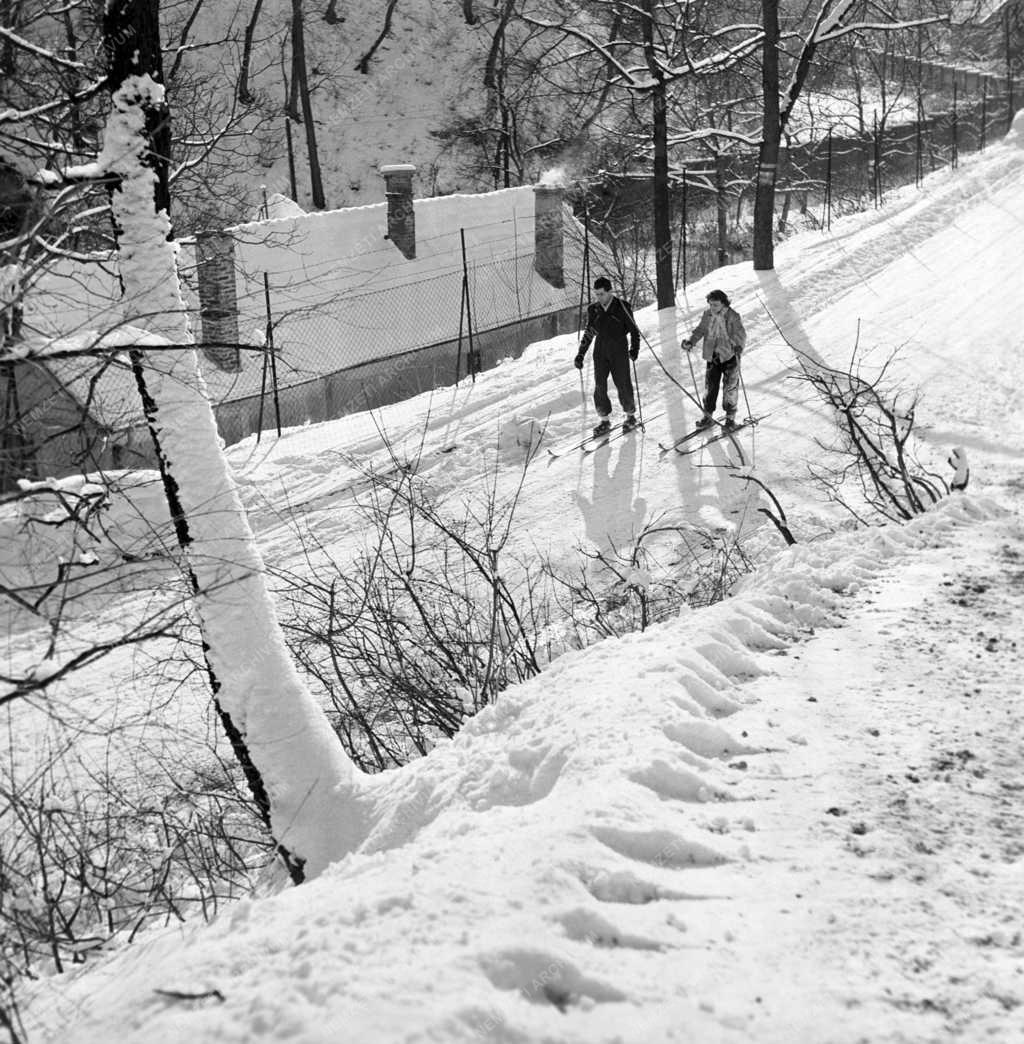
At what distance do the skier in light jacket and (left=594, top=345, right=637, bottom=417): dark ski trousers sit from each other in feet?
2.29

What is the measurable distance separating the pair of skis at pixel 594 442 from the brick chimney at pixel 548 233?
33.6ft

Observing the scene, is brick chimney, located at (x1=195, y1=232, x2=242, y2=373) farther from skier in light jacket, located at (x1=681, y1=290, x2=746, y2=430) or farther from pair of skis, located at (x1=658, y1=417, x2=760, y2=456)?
skier in light jacket, located at (x1=681, y1=290, x2=746, y2=430)

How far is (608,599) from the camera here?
7816mm

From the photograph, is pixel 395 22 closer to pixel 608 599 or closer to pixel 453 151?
pixel 453 151

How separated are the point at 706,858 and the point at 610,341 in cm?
802

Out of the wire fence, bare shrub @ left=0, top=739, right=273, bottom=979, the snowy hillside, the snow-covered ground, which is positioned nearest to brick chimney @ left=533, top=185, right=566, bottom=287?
the wire fence

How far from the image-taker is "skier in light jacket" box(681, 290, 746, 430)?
9.99 meters

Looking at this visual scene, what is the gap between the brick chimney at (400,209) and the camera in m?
18.7

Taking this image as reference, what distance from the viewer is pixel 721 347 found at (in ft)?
33.0

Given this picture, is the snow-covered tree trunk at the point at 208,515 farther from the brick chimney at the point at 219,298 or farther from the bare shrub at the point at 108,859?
the brick chimney at the point at 219,298

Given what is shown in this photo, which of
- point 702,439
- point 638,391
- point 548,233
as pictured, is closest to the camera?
point 702,439

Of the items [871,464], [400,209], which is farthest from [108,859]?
[400,209]

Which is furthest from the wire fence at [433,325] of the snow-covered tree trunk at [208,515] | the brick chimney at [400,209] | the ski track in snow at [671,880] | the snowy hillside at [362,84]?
the snowy hillside at [362,84]

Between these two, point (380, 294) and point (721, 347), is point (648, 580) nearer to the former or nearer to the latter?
point (721, 347)
